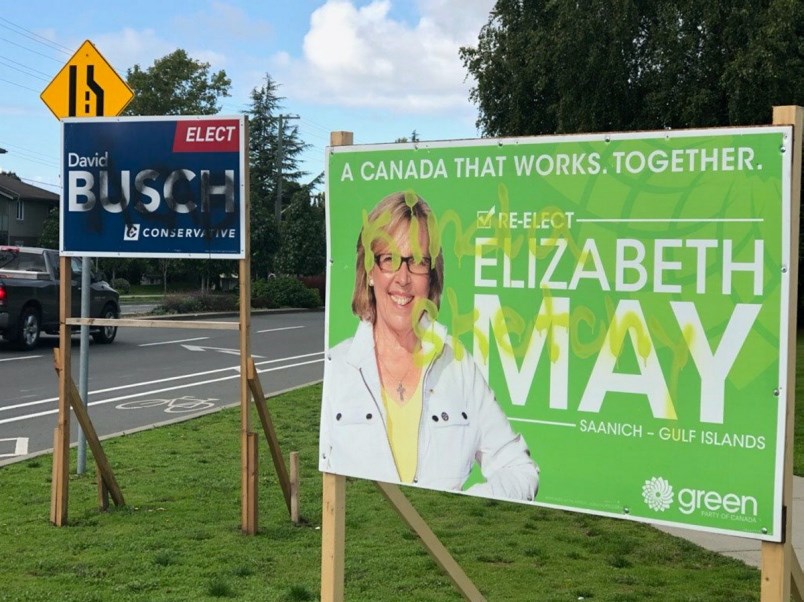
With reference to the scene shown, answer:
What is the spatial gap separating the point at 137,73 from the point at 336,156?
2769 inches

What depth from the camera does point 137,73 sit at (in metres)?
70.6

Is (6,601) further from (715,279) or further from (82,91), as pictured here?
(82,91)

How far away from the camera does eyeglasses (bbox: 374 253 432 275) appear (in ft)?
13.1

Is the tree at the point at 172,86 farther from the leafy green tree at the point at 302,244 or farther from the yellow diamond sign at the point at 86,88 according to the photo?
the yellow diamond sign at the point at 86,88

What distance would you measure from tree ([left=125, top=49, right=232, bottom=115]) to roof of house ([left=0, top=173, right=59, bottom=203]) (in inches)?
337

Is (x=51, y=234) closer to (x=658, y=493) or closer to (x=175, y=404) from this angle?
(x=175, y=404)

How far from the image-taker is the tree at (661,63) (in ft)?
74.7

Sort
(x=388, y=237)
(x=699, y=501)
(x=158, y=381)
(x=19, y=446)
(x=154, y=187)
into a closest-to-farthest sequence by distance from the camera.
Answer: (x=699, y=501), (x=388, y=237), (x=154, y=187), (x=19, y=446), (x=158, y=381)

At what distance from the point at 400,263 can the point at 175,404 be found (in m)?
9.73

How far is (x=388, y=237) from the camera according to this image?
4090 mm

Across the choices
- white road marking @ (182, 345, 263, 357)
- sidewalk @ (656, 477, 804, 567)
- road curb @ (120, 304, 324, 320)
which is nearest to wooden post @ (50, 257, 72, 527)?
sidewalk @ (656, 477, 804, 567)

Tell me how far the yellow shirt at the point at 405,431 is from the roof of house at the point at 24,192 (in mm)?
58592

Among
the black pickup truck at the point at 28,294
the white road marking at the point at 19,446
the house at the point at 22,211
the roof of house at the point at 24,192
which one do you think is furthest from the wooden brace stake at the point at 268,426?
the roof of house at the point at 24,192

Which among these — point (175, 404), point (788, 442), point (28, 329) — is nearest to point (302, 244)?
point (28, 329)
